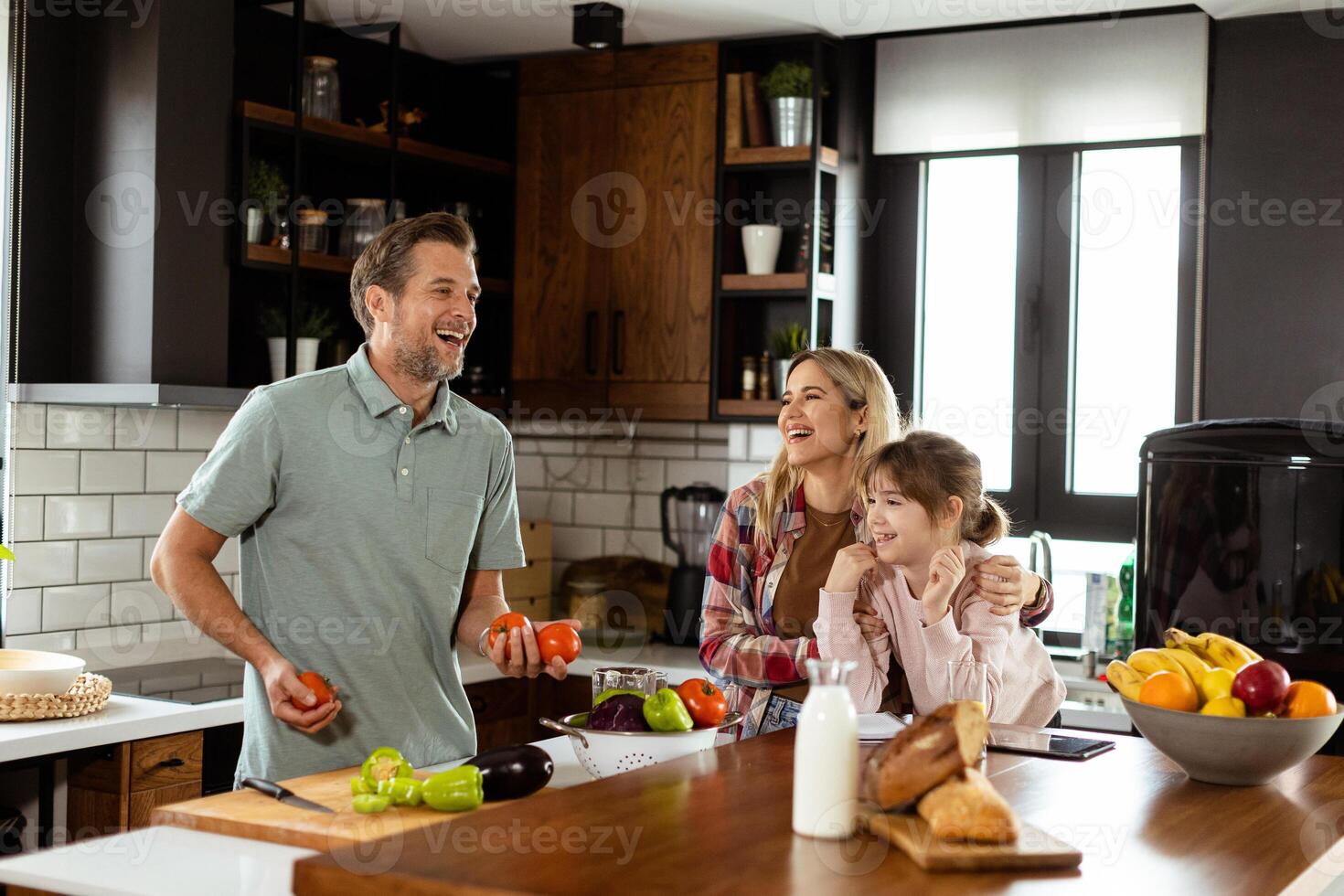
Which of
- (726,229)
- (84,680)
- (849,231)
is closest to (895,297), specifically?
(849,231)

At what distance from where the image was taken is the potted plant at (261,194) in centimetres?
352

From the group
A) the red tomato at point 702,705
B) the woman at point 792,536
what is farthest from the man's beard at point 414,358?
the red tomato at point 702,705

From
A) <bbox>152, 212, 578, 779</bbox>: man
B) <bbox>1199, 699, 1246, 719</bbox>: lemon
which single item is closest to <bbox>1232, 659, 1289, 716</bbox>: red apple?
<bbox>1199, 699, 1246, 719</bbox>: lemon

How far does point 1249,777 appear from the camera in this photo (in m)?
1.81

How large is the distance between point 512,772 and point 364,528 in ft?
2.18

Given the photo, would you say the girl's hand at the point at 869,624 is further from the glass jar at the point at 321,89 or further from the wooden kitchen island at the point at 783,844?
the glass jar at the point at 321,89

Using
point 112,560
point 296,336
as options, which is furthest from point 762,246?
point 112,560

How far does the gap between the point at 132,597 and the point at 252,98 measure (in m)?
1.34

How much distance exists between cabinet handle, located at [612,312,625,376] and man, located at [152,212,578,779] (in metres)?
1.75

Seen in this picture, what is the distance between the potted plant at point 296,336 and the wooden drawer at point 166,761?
102 centimetres

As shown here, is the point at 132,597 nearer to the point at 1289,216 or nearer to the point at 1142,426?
the point at 1142,426

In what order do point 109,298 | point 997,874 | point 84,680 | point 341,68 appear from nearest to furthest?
point 997,874 → point 84,680 → point 109,298 → point 341,68

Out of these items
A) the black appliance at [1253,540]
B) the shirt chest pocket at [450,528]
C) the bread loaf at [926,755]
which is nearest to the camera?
the bread loaf at [926,755]

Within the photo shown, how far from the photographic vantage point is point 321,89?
377 centimetres
